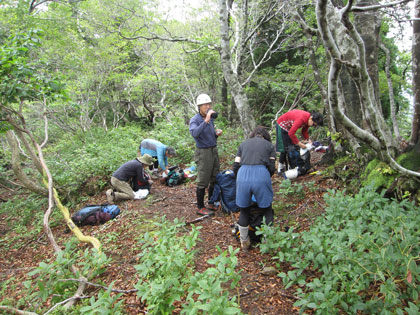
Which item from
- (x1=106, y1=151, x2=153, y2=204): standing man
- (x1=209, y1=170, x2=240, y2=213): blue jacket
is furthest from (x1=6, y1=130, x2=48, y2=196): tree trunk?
(x1=209, y1=170, x2=240, y2=213): blue jacket

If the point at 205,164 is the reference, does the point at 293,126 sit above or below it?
above

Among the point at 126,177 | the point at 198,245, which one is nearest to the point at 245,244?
the point at 198,245

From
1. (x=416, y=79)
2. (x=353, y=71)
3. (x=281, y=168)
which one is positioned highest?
(x=353, y=71)

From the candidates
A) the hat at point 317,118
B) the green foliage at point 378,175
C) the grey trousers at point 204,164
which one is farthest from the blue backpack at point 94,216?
the green foliage at point 378,175

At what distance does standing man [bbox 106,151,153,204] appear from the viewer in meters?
6.27

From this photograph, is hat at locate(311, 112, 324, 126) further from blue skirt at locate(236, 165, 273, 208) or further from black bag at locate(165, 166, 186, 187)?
black bag at locate(165, 166, 186, 187)

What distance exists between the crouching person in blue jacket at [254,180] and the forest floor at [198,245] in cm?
39

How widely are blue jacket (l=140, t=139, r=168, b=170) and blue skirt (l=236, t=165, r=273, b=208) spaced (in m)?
4.26

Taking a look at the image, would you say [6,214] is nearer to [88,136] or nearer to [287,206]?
[88,136]

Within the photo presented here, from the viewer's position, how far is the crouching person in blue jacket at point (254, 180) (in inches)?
132

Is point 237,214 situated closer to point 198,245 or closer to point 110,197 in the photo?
point 198,245

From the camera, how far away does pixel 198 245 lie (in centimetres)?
384

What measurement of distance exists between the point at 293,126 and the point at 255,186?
2470 millimetres

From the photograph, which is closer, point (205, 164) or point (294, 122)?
point (205, 164)
